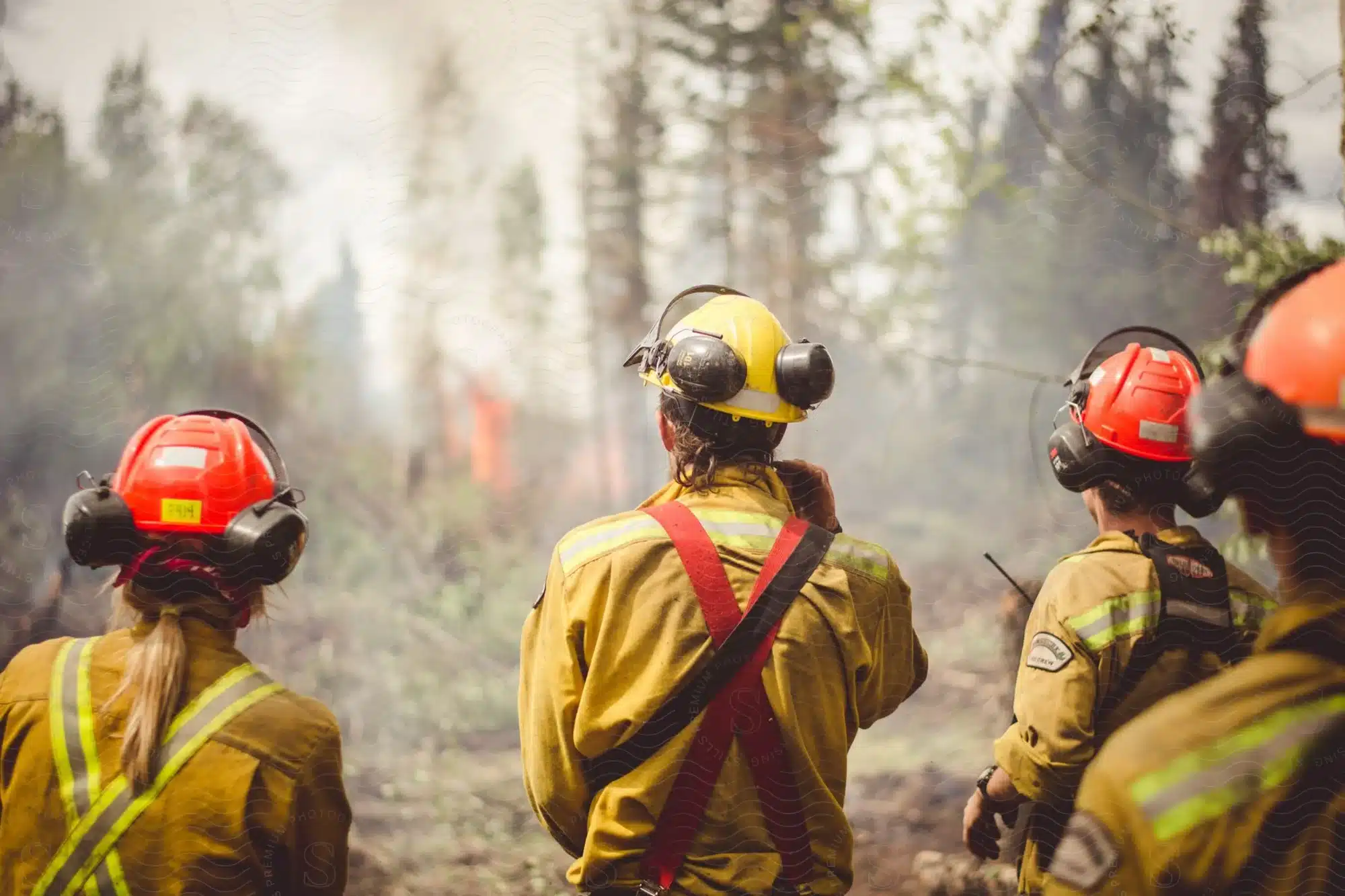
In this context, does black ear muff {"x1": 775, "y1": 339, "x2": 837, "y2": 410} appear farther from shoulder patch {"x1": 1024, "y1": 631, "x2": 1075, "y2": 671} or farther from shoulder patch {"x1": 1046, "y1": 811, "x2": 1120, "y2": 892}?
shoulder patch {"x1": 1046, "y1": 811, "x2": 1120, "y2": 892}

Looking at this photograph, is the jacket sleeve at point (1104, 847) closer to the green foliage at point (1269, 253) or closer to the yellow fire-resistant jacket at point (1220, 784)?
the yellow fire-resistant jacket at point (1220, 784)

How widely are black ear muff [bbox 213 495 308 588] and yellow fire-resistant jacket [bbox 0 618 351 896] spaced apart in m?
0.14

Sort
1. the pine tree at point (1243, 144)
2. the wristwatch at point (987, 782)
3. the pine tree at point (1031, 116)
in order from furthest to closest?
1. the pine tree at point (1031, 116)
2. the pine tree at point (1243, 144)
3. the wristwatch at point (987, 782)

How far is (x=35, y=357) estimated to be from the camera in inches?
301

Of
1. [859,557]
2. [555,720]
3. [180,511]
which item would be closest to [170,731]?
[180,511]

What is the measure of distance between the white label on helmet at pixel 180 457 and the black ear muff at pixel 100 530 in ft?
0.39

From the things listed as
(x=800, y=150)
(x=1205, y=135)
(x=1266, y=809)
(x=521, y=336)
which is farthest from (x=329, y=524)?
(x=1266, y=809)

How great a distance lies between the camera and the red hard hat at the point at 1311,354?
4.48 ft

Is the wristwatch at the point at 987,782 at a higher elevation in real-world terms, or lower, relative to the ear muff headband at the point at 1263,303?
lower

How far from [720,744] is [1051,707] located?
0.88 metres

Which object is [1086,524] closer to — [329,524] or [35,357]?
[329,524]

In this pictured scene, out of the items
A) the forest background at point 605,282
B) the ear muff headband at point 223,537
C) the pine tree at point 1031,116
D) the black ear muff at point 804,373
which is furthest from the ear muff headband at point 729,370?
the pine tree at point 1031,116

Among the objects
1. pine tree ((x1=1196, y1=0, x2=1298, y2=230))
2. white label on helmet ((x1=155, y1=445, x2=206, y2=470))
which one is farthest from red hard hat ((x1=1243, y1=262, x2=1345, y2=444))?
pine tree ((x1=1196, y1=0, x2=1298, y2=230))

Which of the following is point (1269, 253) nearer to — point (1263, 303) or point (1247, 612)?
point (1247, 612)
